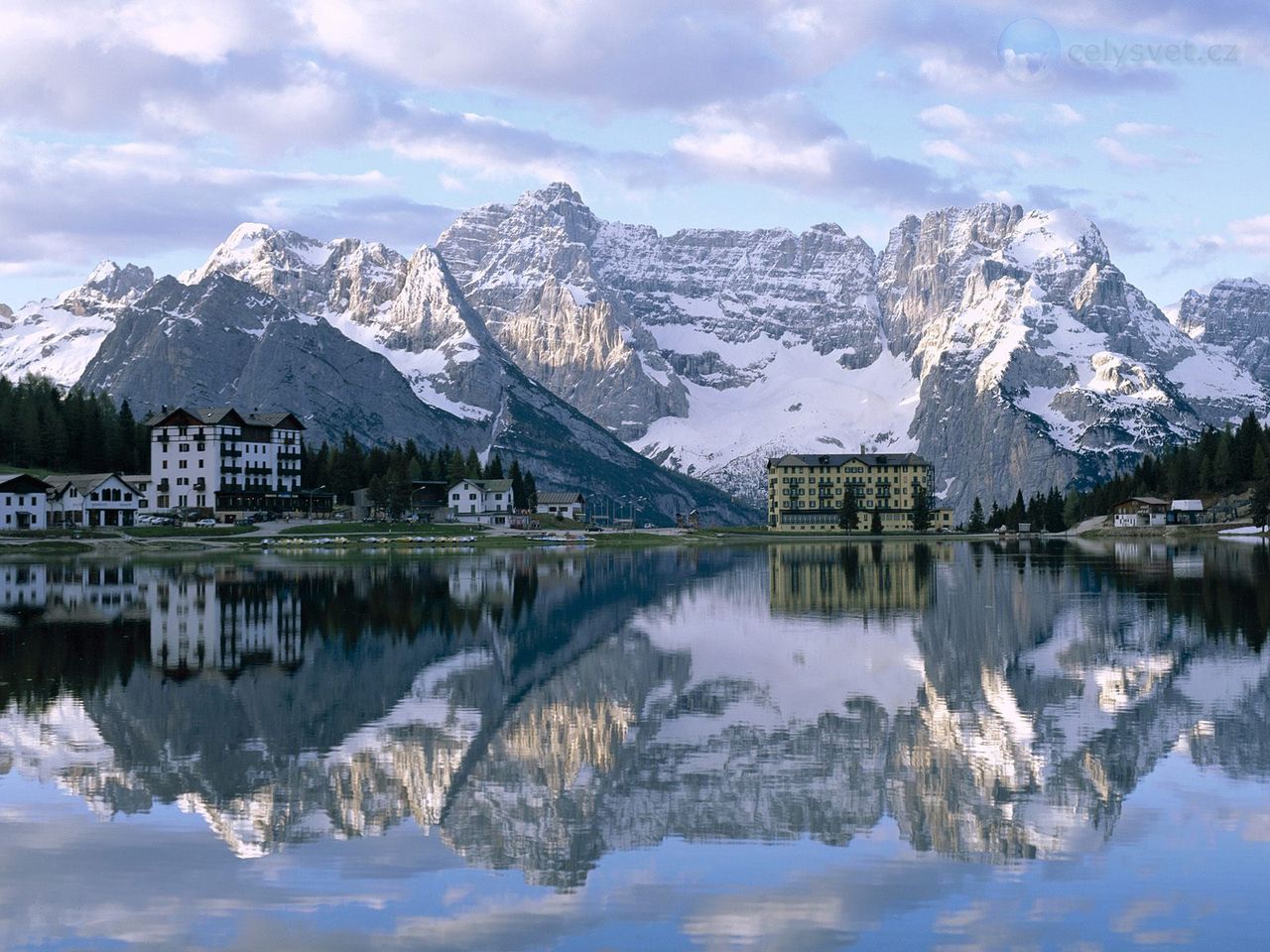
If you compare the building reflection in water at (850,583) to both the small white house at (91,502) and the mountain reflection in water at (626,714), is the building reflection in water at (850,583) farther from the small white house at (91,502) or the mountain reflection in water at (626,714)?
the small white house at (91,502)

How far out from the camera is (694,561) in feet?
504

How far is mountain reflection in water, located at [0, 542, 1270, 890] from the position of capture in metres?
30.0

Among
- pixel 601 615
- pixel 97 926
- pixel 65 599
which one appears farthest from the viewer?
pixel 65 599

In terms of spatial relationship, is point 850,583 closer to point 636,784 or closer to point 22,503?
point 636,784

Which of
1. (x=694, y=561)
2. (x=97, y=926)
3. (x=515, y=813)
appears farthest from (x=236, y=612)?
(x=694, y=561)

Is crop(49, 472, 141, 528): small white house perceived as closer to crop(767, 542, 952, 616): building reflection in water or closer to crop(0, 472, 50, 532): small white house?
crop(0, 472, 50, 532): small white house

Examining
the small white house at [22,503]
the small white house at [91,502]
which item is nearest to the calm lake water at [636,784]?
the small white house at [22,503]

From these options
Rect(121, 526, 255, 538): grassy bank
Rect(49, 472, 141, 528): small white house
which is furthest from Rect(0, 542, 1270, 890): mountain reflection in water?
Rect(49, 472, 141, 528): small white house

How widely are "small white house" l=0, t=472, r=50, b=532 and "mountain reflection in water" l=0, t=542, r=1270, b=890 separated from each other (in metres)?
90.3

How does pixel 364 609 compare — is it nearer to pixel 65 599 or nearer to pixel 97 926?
pixel 65 599

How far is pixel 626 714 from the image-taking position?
42.9 metres

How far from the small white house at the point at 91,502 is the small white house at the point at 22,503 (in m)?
4.42

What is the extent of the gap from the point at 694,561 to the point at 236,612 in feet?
Result: 267

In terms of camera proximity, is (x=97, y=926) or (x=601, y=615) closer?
(x=97, y=926)
